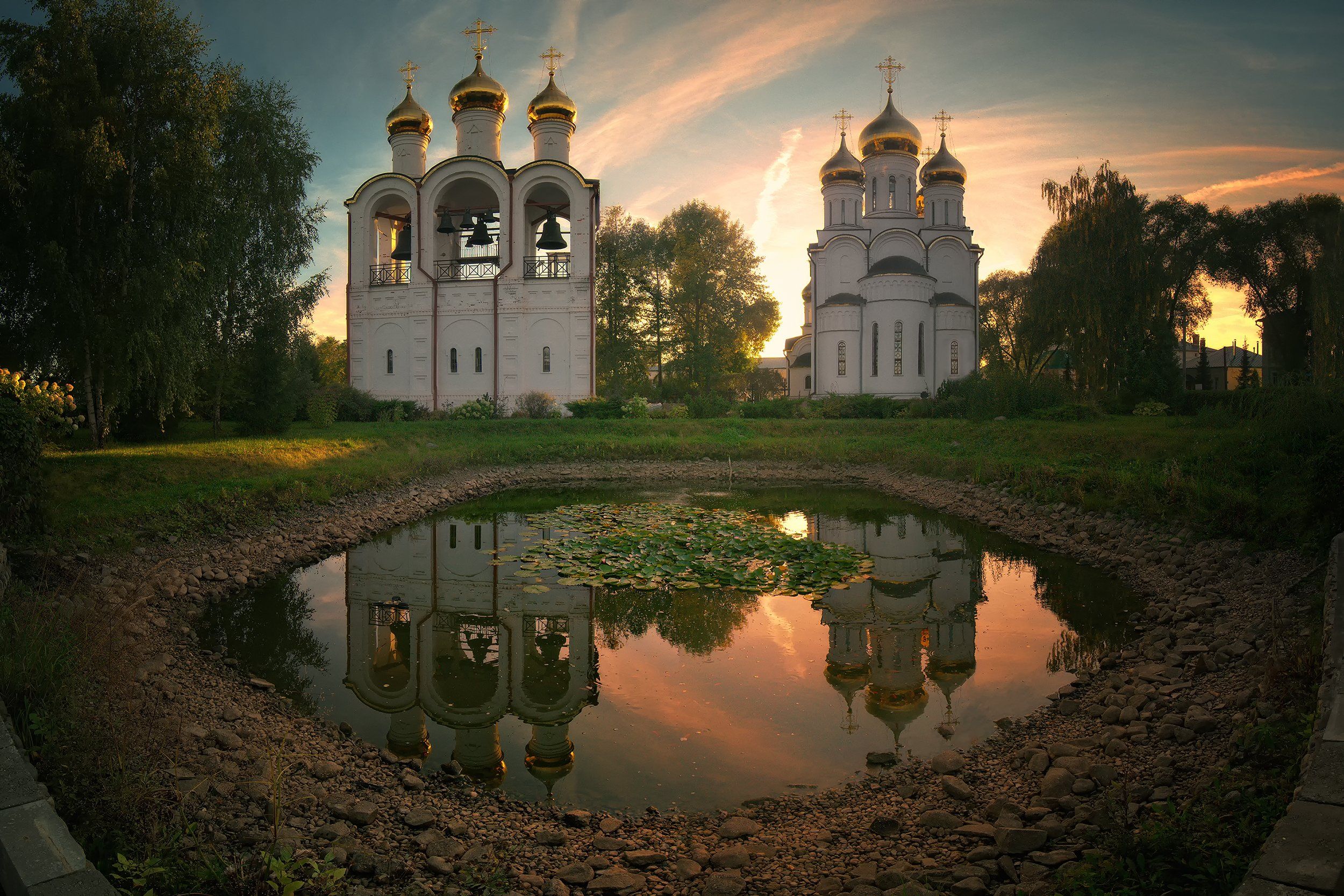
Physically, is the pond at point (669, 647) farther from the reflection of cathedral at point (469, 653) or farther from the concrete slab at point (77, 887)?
the concrete slab at point (77, 887)

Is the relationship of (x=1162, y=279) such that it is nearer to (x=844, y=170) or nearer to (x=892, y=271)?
(x=892, y=271)

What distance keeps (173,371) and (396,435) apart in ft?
20.2

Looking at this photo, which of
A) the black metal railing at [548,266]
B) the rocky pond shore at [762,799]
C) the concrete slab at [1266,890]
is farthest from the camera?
Answer: the black metal railing at [548,266]

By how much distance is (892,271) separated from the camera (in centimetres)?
3075

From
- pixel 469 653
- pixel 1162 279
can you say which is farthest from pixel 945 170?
pixel 469 653

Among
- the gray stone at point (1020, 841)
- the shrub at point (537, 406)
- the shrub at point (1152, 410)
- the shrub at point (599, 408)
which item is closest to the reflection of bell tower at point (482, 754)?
the gray stone at point (1020, 841)

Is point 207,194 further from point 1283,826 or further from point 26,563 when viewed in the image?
point 1283,826

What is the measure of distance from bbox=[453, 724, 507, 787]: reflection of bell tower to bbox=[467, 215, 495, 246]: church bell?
2498cm

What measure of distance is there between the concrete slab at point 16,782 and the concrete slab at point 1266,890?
4.18 metres

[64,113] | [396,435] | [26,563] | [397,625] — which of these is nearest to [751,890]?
[397,625]

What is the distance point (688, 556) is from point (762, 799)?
5.32 m

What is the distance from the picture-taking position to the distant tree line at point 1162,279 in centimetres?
2231

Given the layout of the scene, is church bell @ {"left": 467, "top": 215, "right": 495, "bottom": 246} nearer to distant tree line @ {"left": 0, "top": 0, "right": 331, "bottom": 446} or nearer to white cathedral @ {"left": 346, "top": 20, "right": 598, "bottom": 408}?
white cathedral @ {"left": 346, "top": 20, "right": 598, "bottom": 408}

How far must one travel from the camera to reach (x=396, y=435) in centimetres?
1923
